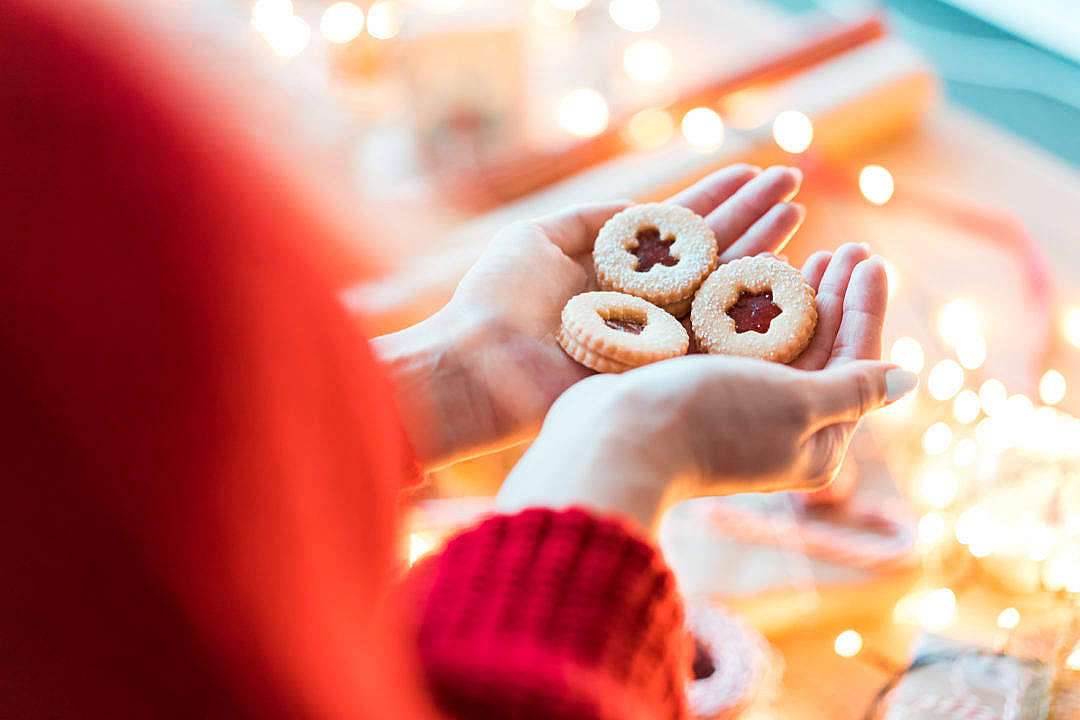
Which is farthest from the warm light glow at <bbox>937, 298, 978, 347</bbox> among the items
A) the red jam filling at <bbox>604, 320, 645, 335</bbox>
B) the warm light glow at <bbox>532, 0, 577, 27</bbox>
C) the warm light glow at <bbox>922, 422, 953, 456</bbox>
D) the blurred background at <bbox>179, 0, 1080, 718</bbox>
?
the warm light glow at <bbox>532, 0, 577, 27</bbox>

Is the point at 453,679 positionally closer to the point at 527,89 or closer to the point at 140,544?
the point at 140,544

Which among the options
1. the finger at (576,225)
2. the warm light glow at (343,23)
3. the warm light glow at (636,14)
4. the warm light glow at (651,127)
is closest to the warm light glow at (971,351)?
the finger at (576,225)

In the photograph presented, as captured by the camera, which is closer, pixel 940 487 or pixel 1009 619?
pixel 1009 619

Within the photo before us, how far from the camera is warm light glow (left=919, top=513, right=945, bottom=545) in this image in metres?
1.13

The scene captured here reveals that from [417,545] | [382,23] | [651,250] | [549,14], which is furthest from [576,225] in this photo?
[549,14]

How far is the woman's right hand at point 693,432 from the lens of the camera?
2.19 ft

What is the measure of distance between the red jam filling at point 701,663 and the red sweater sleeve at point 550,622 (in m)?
Answer: 0.37

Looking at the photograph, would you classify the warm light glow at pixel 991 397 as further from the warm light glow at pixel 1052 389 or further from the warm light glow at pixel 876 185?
the warm light glow at pixel 876 185

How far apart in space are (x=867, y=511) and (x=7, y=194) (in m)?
1.12

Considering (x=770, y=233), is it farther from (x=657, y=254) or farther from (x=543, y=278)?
(x=543, y=278)

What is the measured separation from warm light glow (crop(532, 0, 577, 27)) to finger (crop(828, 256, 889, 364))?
1.64 meters

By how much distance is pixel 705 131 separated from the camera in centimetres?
166

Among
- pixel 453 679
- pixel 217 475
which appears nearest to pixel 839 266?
pixel 453 679

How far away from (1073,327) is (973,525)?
508 mm
